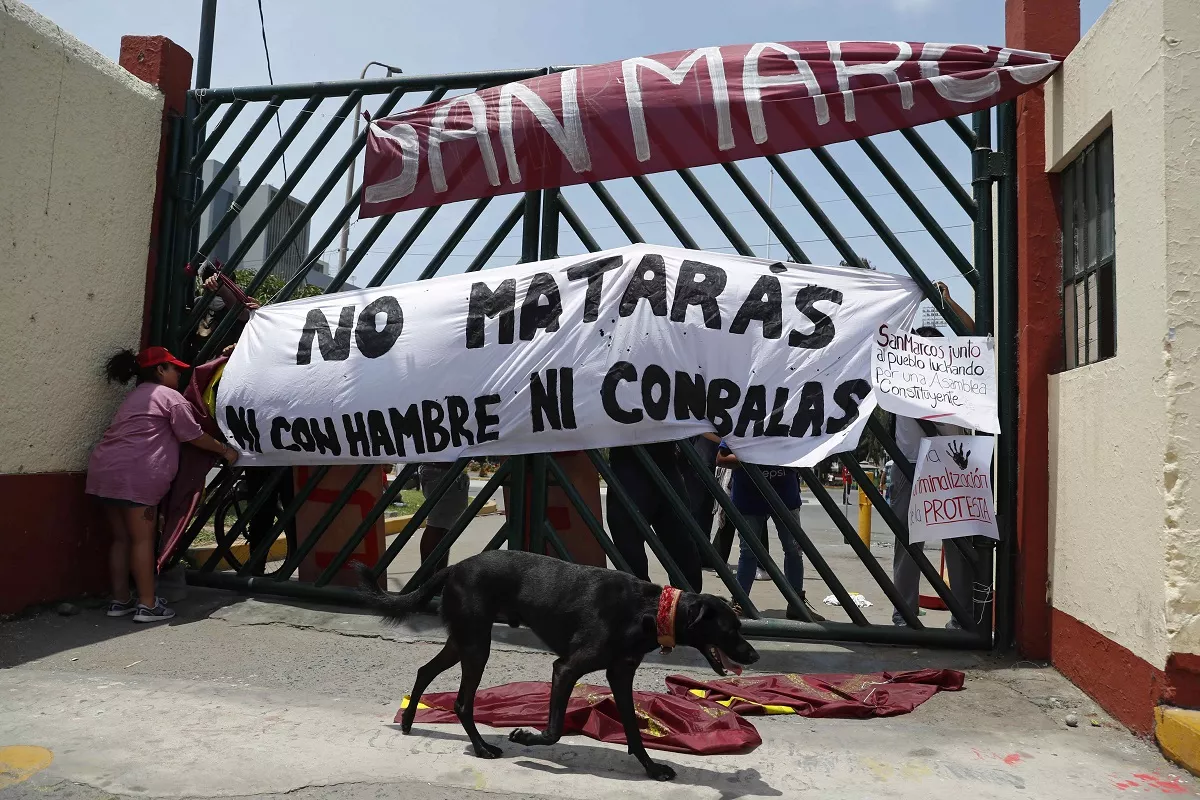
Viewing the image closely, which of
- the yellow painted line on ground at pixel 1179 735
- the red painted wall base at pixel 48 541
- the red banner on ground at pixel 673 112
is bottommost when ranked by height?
the yellow painted line on ground at pixel 1179 735

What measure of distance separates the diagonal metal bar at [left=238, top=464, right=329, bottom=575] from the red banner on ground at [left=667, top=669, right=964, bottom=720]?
310 centimetres

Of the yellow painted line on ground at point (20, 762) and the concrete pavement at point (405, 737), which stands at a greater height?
the concrete pavement at point (405, 737)

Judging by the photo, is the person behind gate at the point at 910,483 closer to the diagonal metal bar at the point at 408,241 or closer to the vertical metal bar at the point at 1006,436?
the vertical metal bar at the point at 1006,436

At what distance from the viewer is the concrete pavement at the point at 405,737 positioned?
3580 mm

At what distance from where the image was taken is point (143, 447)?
6254mm

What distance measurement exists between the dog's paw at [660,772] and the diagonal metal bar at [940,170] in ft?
12.4

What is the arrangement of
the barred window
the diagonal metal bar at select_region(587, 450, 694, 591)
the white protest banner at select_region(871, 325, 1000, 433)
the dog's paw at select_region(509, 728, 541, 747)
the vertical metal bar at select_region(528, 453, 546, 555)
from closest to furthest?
the dog's paw at select_region(509, 728, 541, 747) < the barred window < the white protest banner at select_region(871, 325, 1000, 433) < the diagonal metal bar at select_region(587, 450, 694, 591) < the vertical metal bar at select_region(528, 453, 546, 555)

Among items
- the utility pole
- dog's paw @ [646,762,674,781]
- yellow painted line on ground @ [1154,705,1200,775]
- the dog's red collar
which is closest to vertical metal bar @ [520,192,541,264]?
the dog's red collar

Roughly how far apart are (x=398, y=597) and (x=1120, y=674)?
3315 millimetres

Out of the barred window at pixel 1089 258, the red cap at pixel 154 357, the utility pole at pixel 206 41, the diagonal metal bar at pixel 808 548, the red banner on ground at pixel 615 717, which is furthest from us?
the utility pole at pixel 206 41

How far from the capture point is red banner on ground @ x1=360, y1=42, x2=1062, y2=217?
550 cm

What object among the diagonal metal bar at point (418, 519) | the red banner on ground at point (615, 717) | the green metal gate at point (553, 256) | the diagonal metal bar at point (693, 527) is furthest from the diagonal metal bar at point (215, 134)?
the red banner on ground at point (615, 717)

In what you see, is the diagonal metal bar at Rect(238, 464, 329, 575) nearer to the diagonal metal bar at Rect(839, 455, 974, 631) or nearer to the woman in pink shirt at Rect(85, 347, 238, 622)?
the woman in pink shirt at Rect(85, 347, 238, 622)

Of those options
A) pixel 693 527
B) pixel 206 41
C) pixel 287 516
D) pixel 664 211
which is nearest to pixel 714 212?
pixel 664 211
